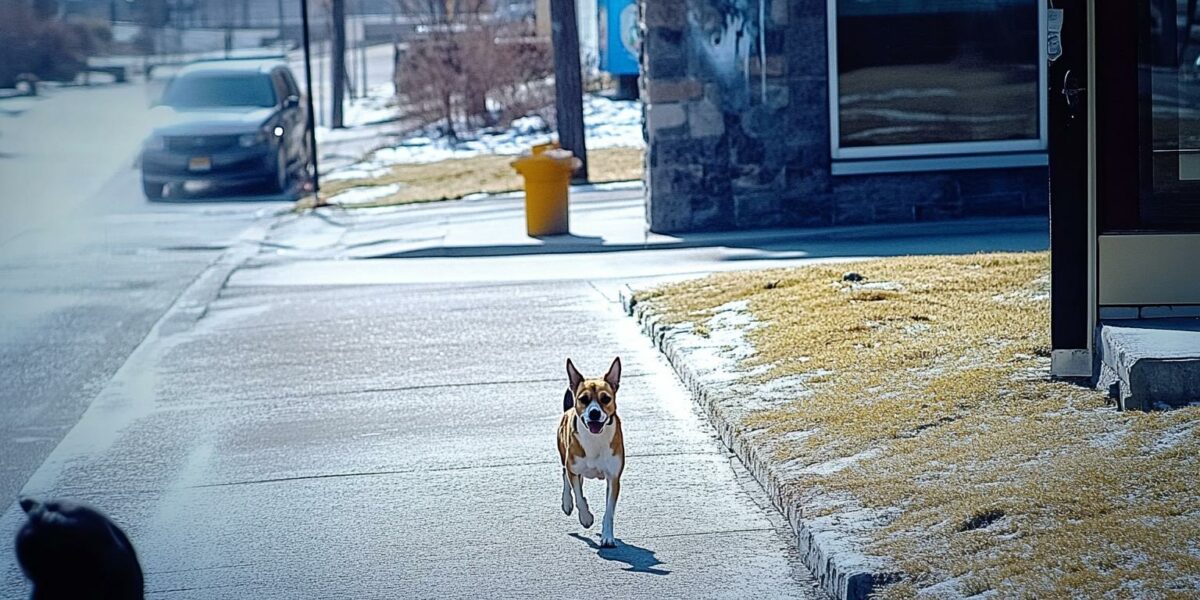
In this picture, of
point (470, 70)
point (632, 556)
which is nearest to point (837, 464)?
point (632, 556)

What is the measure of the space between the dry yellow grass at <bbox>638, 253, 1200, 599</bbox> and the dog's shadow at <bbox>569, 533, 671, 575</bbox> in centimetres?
64

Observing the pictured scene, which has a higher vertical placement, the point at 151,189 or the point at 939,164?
the point at 939,164

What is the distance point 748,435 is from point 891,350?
1503mm

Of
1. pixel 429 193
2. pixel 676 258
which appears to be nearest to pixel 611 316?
pixel 676 258

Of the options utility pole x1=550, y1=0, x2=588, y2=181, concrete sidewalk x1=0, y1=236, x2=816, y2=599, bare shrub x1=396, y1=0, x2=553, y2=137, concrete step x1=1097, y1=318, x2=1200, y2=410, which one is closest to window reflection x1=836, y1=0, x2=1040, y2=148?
concrete sidewalk x1=0, y1=236, x2=816, y2=599

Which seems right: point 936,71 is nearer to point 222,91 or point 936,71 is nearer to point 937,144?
point 937,144

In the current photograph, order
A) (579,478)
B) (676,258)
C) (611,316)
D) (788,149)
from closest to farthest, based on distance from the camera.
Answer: (579,478), (611,316), (676,258), (788,149)

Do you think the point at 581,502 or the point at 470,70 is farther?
the point at 470,70

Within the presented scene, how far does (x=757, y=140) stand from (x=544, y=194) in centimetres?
232

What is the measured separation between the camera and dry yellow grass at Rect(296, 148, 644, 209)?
68.1 feet

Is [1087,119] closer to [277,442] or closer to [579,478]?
[579,478]

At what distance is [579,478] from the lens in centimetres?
604

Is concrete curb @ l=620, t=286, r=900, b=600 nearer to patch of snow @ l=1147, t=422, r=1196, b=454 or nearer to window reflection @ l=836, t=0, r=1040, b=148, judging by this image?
patch of snow @ l=1147, t=422, r=1196, b=454

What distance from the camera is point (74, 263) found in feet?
54.3
